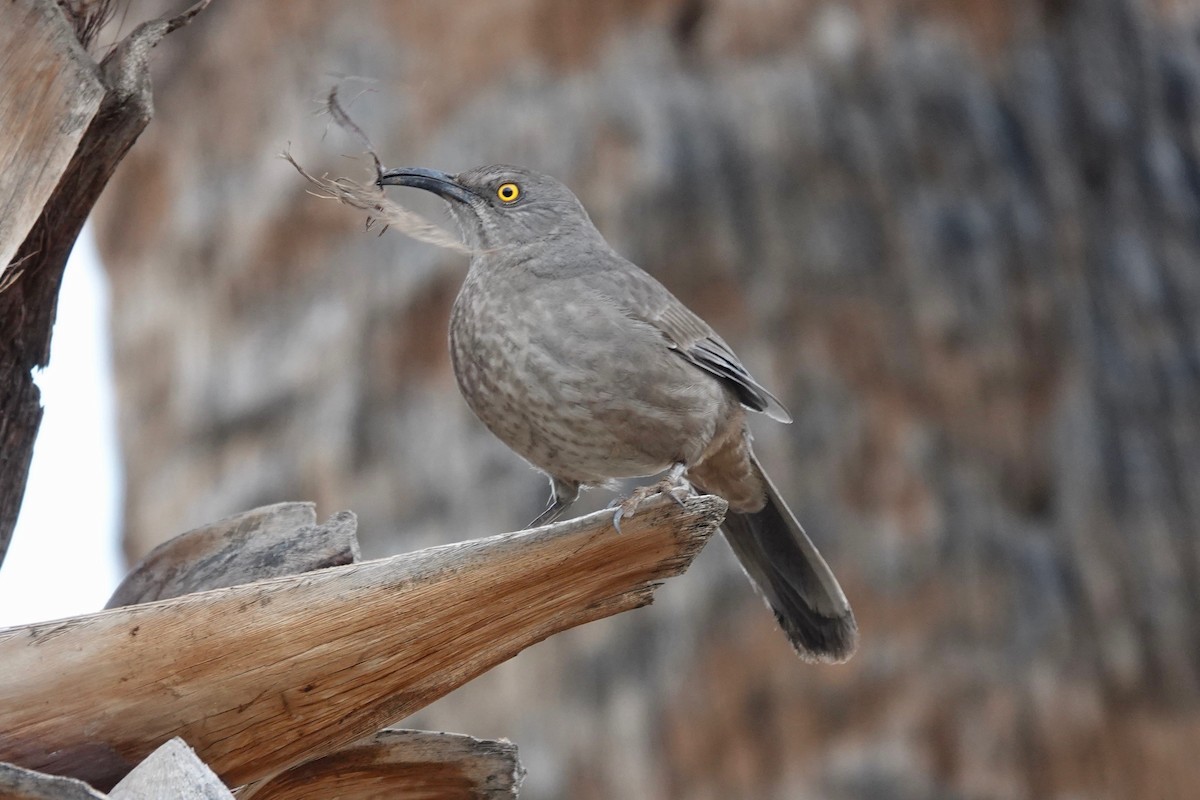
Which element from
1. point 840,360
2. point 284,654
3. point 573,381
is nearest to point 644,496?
point 573,381

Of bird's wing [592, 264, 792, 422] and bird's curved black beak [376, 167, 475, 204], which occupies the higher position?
bird's curved black beak [376, 167, 475, 204]

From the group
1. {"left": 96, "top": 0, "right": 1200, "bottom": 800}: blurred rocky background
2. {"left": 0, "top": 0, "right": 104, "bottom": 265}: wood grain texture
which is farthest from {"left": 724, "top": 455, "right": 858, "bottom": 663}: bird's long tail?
{"left": 96, "top": 0, "right": 1200, "bottom": 800}: blurred rocky background

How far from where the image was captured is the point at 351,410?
7211 millimetres

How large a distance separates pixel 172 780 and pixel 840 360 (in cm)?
503

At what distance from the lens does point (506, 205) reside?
13.7ft

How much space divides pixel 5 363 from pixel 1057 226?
525cm

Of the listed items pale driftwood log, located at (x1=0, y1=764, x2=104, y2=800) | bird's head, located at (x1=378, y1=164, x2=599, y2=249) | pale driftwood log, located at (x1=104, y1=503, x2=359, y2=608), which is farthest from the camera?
bird's head, located at (x1=378, y1=164, x2=599, y2=249)

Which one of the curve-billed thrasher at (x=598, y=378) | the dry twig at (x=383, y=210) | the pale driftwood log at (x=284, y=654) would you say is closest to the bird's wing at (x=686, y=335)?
the curve-billed thrasher at (x=598, y=378)

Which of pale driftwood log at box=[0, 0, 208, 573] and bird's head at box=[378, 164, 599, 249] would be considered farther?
bird's head at box=[378, 164, 599, 249]

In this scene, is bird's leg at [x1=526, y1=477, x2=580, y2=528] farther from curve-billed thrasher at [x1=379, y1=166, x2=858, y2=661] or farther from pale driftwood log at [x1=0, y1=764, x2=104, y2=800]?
pale driftwood log at [x1=0, y1=764, x2=104, y2=800]

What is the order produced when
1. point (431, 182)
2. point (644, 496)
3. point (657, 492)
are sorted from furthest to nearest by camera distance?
point (431, 182), point (657, 492), point (644, 496)

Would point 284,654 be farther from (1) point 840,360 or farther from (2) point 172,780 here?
(1) point 840,360

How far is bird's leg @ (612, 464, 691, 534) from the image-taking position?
2.54 metres

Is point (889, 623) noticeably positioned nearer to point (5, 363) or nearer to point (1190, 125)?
point (1190, 125)
